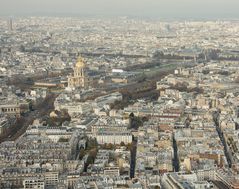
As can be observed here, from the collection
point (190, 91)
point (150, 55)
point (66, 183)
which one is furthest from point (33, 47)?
point (66, 183)

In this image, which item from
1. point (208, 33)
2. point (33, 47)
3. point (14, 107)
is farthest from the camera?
point (208, 33)

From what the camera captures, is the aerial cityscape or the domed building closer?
the aerial cityscape

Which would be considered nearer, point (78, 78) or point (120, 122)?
point (120, 122)

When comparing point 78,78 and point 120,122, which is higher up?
point 120,122

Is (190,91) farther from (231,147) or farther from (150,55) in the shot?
(150,55)

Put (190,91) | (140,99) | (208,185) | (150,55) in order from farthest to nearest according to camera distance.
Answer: (150,55) → (190,91) → (140,99) → (208,185)

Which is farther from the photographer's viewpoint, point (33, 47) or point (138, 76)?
point (33, 47)

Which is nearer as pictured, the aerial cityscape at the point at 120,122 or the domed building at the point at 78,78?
the aerial cityscape at the point at 120,122
